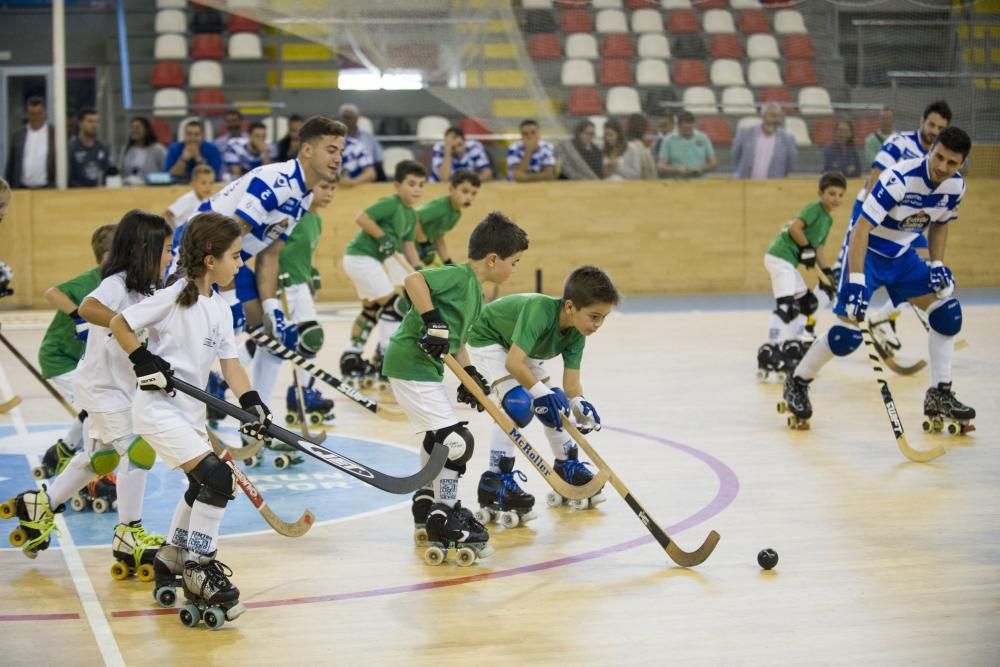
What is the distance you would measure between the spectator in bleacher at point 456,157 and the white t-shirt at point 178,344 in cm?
976

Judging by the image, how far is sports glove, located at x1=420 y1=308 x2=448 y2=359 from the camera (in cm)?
484

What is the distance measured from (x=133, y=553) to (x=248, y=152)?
9.66 metres

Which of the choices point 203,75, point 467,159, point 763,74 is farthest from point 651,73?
point 203,75

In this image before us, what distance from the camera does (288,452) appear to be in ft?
22.0

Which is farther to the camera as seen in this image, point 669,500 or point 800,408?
point 800,408

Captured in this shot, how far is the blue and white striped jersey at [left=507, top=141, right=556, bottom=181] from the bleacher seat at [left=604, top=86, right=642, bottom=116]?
783mm

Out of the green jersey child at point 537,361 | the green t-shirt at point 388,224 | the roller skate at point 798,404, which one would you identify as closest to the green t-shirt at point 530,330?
the green jersey child at point 537,361

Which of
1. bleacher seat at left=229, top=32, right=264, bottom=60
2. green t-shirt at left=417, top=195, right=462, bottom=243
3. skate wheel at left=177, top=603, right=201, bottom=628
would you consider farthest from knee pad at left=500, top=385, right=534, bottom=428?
bleacher seat at left=229, top=32, right=264, bottom=60

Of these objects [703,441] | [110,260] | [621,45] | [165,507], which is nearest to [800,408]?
[703,441]

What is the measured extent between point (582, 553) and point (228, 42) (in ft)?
45.4

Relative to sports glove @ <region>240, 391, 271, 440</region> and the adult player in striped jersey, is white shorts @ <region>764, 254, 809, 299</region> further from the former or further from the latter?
sports glove @ <region>240, 391, 271, 440</region>

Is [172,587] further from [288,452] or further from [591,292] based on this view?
[288,452]

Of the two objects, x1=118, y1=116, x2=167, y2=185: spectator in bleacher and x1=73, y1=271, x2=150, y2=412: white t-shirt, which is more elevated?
x1=118, y1=116, x2=167, y2=185: spectator in bleacher

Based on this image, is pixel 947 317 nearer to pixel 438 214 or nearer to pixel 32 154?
pixel 438 214
